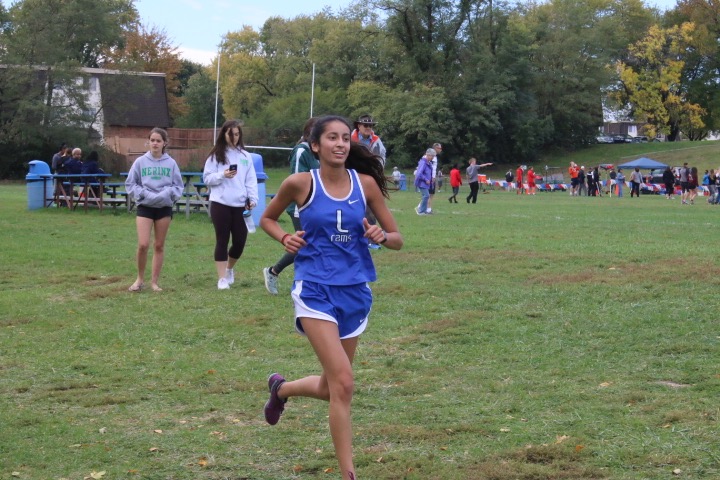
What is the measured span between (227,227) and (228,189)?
17.6 inches

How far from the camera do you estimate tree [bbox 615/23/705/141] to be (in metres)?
87.1

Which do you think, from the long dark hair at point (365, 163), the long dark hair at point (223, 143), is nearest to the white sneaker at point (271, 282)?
the long dark hair at point (223, 143)

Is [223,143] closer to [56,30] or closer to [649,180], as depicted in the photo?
[649,180]

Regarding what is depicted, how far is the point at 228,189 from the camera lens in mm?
11234

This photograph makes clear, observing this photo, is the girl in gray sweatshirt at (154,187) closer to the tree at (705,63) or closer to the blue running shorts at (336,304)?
the blue running shorts at (336,304)

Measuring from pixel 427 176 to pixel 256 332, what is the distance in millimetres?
17140

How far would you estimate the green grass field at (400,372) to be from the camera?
5.13 metres

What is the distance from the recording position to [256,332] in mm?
8906

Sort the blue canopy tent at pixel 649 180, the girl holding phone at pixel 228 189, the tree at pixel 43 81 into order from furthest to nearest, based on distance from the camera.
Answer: the tree at pixel 43 81 → the blue canopy tent at pixel 649 180 → the girl holding phone at pixel 228 189

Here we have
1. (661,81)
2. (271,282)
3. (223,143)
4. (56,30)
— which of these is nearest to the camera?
(271,282)

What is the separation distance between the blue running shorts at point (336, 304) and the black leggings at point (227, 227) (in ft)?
21.3

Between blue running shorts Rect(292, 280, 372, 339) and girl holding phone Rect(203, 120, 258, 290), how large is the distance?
21.1 ft

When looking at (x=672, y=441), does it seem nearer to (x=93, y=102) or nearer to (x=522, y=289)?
(x=522, y=289)

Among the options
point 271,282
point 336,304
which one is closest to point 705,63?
point 271,282
